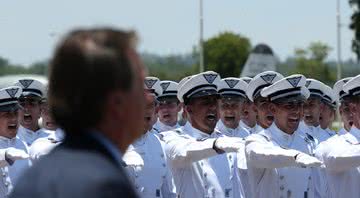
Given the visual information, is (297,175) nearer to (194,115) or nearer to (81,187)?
(194,115)

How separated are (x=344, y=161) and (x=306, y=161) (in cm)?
108

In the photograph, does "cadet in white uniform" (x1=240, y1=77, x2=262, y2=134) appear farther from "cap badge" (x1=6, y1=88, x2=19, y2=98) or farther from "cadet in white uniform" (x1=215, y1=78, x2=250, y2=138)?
"cap badge" (x1=6, y1=88, x2=19, y2=98)

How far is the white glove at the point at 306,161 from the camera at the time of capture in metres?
7.17

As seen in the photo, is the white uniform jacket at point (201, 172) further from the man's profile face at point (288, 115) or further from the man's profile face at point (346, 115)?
the man's profile face at point (346, 115)

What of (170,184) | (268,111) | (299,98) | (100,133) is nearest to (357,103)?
(299,98)

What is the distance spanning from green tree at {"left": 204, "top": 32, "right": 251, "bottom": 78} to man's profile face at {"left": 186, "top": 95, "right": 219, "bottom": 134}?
62.1 metres

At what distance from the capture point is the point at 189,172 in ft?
31.9

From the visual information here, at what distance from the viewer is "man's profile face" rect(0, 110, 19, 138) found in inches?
436

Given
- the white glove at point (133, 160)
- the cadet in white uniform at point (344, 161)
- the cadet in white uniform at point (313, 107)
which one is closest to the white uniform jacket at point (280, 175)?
the cadet in white uniform at point (344, 161)

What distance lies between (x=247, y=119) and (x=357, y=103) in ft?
15.9

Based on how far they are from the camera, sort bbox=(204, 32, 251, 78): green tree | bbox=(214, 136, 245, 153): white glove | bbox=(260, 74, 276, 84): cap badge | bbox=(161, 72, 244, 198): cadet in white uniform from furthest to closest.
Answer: bbox=(204, 32, 251, 78): green tree → bbox=(260, 74, 276, 84): cap badge → bbox=(161, 72, 244, 198): cadet in white uniform → bbox=(214, 136, 245, 153): white glove

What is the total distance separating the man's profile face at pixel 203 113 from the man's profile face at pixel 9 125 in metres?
1.94

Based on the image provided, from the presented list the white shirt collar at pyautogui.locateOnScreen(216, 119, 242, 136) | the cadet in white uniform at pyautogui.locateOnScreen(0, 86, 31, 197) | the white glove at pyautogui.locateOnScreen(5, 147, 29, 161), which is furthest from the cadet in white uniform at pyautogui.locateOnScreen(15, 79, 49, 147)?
the white glove at pyautogui.locateOnScreen(5, 147, 29, 161)

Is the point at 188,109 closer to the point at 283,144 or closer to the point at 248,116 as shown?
the point at 283,144
